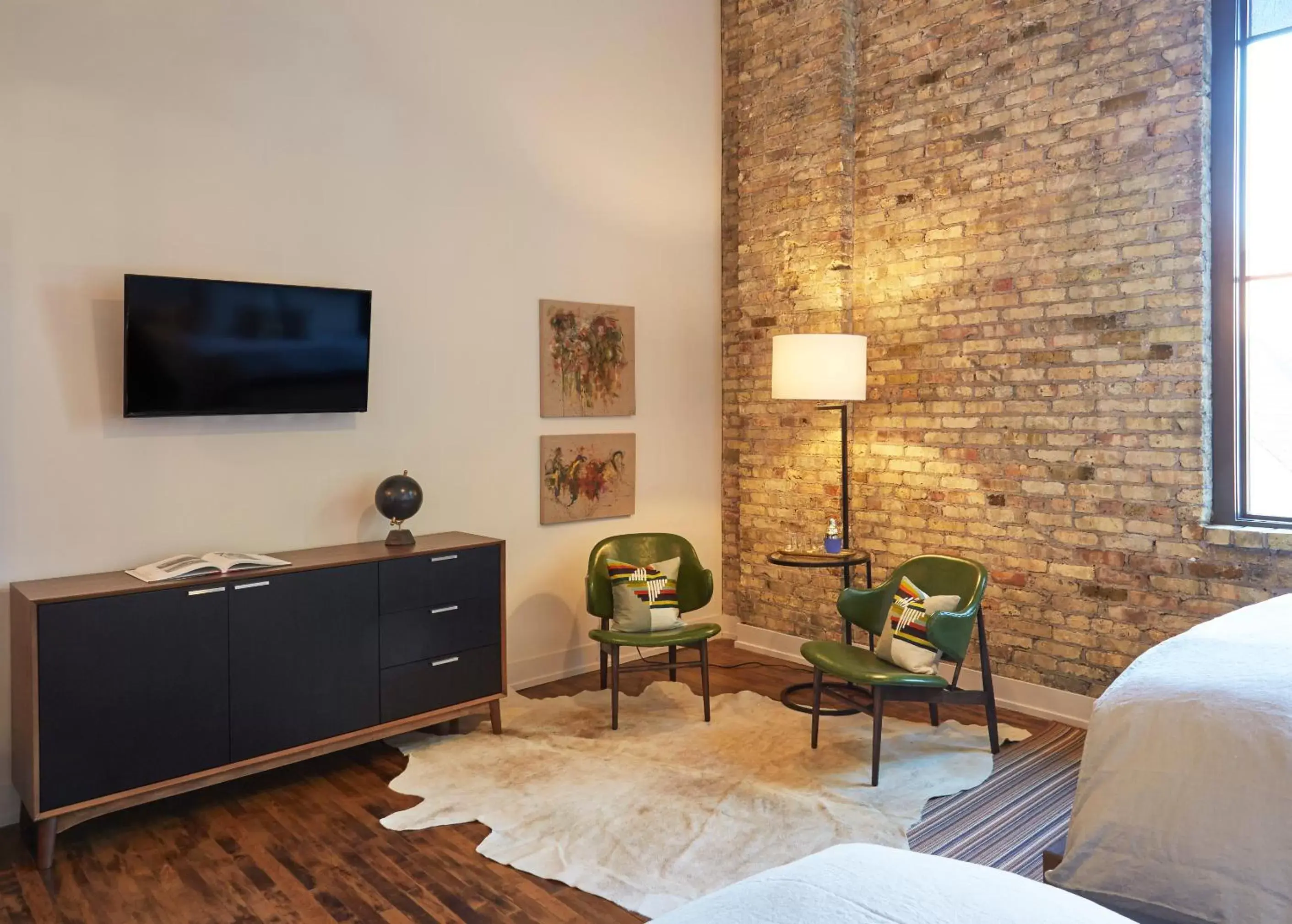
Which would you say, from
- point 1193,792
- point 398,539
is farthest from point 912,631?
point 398,539

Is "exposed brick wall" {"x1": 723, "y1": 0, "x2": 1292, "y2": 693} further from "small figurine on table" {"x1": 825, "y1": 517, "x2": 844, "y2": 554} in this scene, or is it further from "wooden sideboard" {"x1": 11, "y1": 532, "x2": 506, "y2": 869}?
"wooden sideboard" {"x1": 11, "y1": 532, "x2": 506, "y2": 869}

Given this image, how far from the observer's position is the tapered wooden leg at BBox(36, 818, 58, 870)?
320cm

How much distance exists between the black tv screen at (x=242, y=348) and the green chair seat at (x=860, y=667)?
2.30 m

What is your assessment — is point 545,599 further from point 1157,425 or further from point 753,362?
point 1157,425

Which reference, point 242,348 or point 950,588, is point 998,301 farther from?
point 242,348

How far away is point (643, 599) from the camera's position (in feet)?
15.4

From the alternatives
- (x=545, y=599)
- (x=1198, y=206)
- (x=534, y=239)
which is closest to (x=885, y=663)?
(x=545, y=599)

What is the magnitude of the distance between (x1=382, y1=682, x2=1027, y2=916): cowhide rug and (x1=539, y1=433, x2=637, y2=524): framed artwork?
1053 millimetres

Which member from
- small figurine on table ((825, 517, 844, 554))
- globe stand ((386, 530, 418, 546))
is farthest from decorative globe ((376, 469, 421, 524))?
small figurine on table ((825, 517, 844, 554))

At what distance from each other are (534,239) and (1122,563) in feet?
10.8

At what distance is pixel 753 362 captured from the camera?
19.1 feet

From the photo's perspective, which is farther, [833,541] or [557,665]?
[557,665]

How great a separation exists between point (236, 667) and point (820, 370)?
296cm

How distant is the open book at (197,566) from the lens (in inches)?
139
